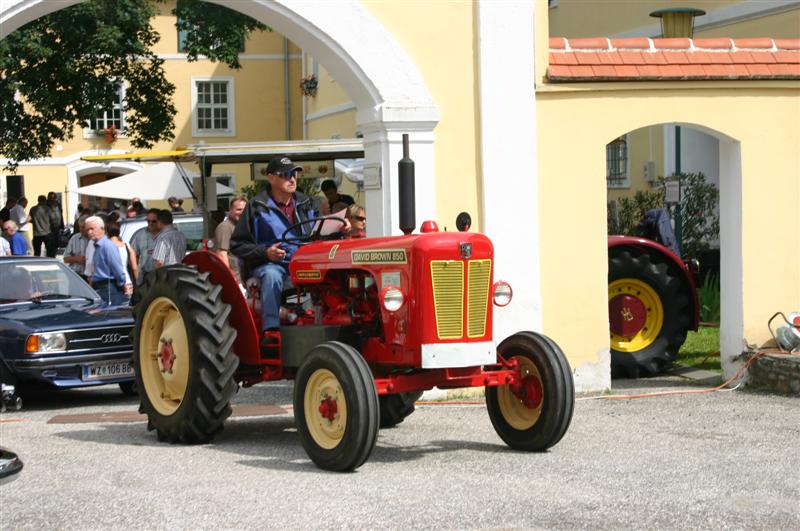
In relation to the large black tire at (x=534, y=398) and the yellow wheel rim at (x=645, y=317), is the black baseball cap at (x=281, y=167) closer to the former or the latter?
the large black tire at (x=534, y=398)

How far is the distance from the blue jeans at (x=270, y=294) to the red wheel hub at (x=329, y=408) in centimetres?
126

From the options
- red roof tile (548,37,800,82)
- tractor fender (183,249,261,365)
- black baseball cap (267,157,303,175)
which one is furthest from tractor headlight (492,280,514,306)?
red roof tile (548,37,800,82)

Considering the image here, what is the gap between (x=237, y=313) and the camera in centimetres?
958

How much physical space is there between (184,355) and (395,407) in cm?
153

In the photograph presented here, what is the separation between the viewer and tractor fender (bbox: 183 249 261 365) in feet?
31.0

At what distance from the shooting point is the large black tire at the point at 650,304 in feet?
43.1

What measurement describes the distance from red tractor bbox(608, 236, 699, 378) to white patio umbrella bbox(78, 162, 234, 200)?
11149 millimetres

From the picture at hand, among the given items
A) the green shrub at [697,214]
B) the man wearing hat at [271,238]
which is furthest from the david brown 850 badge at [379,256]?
the green shrub at [697,214]

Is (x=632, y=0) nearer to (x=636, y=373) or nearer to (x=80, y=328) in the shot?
(x=636, y=373)

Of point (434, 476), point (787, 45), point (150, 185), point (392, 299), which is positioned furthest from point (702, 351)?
point (150, 185)

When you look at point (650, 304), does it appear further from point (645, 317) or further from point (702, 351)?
point (702, 351)

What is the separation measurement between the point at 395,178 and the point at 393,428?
2.51 metres

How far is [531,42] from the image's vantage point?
39.5 feet

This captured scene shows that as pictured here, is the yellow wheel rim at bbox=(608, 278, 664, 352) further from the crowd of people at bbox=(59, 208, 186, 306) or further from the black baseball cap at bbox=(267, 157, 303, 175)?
the crowd of people at bbox=(59, 208, 186, 306)
